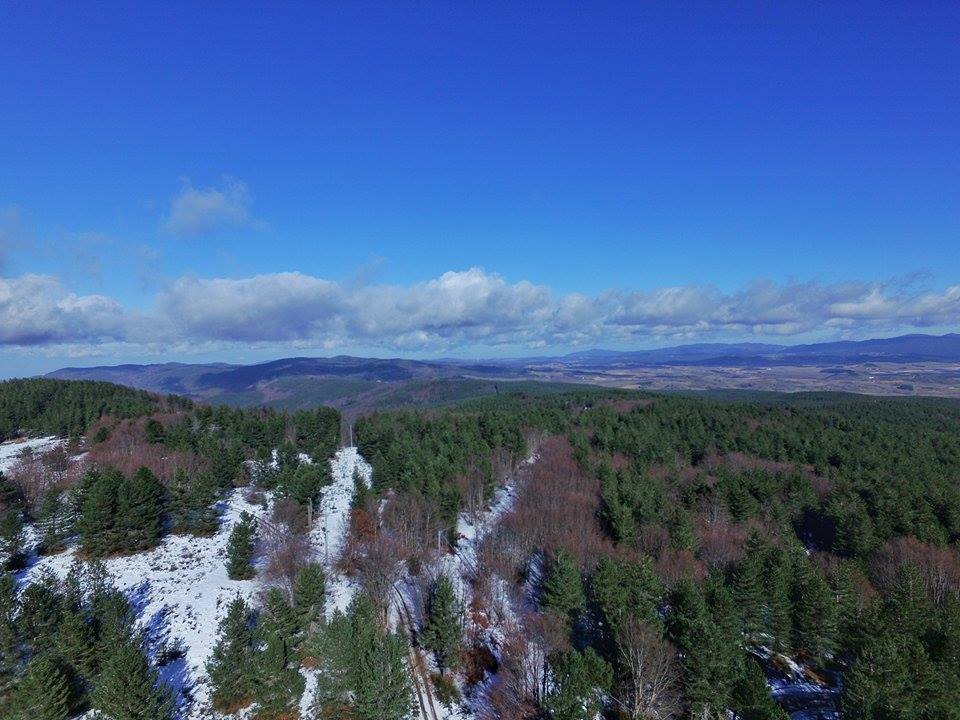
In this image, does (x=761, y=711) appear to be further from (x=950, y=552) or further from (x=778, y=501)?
(x=778, y=501)

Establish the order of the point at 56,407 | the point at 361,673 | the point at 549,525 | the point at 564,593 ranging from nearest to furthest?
the point at 361,673 → the point at 564,593 → the point at 549,525 → the point at 56,407

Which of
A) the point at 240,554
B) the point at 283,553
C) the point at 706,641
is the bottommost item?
the point at 240,554

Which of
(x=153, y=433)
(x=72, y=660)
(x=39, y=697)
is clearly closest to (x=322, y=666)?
(x=39, y=697)

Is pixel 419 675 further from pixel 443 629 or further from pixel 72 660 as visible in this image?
pixel 72 660

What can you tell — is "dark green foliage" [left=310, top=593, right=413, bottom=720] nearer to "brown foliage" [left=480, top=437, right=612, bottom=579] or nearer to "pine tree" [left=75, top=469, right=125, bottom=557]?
"brown foliage" [left=480, top=437, right=612, bottom=579]

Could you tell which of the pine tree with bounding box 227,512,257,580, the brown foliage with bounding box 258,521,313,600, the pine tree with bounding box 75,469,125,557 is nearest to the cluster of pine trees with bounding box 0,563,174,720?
the pine tree with bounding box 227,512,257,580
